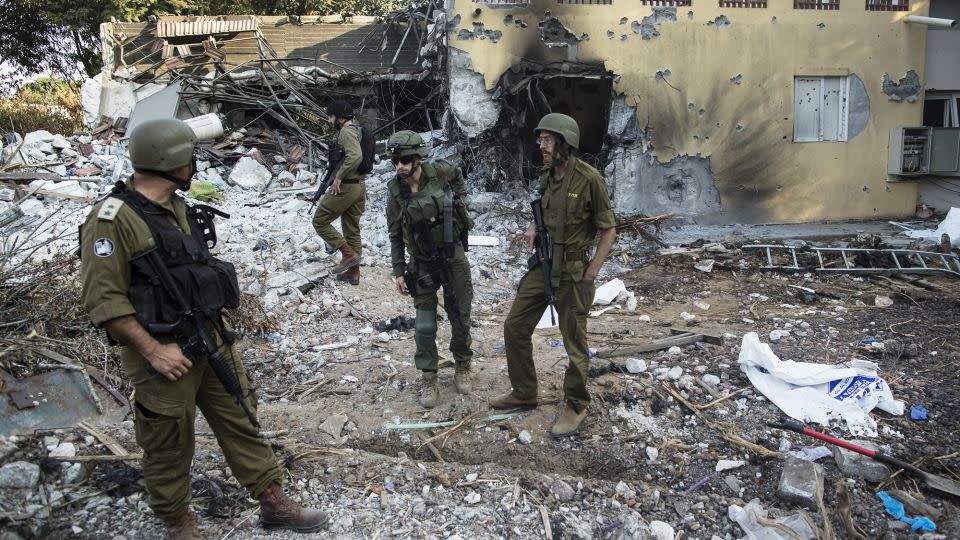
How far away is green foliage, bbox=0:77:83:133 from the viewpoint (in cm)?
1253

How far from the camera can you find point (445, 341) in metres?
5.72

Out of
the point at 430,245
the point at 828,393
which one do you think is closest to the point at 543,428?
the point at 430,245

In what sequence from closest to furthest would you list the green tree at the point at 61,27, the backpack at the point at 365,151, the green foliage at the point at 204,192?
the backpack at the point at 365,151 → the green foliage at the point at 204,192 → the green tree at the point at 61,27

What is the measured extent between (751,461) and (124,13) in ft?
54.5

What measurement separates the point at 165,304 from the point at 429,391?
2.14 m

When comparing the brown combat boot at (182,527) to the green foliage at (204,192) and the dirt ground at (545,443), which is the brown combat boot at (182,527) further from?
the green foliage at (204,192)

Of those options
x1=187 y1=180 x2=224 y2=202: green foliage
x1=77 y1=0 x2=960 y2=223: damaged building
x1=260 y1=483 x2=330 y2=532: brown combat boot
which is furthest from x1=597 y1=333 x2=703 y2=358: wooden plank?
x1=187 y1=180 x2=224 y2=202: green foliage

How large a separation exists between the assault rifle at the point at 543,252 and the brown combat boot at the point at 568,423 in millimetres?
664

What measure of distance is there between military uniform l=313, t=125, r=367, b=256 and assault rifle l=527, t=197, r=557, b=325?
3.16 metres

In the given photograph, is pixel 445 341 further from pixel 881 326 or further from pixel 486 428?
pixel 881 326

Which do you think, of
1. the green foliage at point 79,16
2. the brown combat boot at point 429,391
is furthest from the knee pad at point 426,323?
the green foliage at point 79,16

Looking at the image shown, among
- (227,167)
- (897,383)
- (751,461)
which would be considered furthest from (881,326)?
(227,167)

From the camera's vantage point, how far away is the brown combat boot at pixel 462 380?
14.5 ft

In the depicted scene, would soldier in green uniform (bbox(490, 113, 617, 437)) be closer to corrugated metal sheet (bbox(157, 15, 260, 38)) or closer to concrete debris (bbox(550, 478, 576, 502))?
concrete debris (bbox(550, 478, 576, 502))
